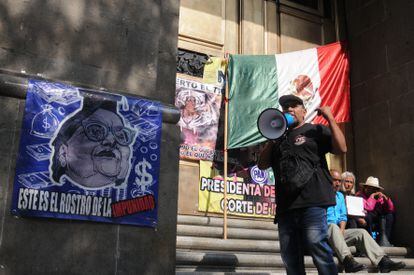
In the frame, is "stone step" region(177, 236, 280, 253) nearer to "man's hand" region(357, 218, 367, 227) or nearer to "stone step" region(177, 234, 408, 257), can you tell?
"stone step" region(177, 234, 408, 257)

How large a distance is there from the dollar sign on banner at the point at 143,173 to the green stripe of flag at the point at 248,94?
4.90 m

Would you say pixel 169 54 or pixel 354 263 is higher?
pixel 169 54

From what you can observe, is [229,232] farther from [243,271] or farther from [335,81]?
[335,81]

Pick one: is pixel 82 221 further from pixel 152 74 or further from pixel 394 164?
pixel 394 164

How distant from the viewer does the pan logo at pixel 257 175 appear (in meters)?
9.49

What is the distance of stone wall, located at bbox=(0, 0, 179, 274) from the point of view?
11.4 feet

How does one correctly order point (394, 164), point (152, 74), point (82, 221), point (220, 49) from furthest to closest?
1. point (220, 49)
2. point (394, 164)
3. point (152, 74)
4. point (82, 221)

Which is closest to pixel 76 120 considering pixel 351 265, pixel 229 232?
pixel 351 265

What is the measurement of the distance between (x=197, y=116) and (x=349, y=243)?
3573 mm

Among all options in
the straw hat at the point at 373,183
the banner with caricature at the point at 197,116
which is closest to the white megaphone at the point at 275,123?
the banner with caricature at the point at 197,116

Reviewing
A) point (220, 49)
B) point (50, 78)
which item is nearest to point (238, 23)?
point (220, 49)

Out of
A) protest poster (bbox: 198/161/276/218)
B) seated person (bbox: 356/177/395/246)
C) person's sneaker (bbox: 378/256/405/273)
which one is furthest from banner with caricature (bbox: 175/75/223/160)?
person's sneaker (bbox: 378/256/405/273)

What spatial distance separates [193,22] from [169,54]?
5.94 metres

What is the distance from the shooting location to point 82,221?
364cm
